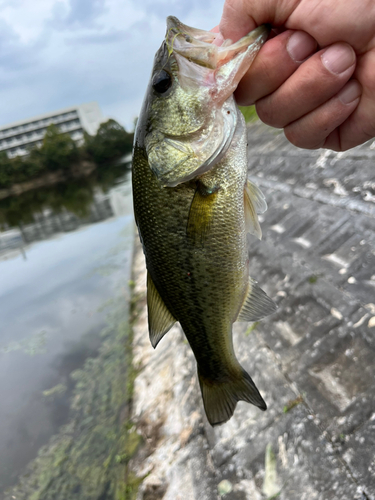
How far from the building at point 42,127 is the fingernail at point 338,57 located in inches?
3334

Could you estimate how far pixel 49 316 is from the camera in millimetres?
8617

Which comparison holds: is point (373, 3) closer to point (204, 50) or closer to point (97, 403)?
point (204, 50)

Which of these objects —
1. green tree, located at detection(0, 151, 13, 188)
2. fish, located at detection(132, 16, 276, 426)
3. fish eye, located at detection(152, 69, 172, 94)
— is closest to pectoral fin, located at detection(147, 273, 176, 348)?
fish, located at detection(132, 16, 276, 426)

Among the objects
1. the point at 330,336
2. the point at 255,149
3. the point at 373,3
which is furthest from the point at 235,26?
the point at 255,149

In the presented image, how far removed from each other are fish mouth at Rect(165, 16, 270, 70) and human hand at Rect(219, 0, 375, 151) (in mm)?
57

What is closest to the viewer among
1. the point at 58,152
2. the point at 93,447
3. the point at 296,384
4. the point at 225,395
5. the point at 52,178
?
the point at 225,395

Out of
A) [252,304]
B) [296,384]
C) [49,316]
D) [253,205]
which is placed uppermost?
[253,205]

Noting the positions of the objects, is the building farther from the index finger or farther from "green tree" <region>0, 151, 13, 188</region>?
the index finger

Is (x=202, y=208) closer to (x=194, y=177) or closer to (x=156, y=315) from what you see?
(x=194, y=177)

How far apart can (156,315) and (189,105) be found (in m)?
1.11

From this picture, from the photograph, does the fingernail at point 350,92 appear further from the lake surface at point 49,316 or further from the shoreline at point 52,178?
the shoreline at point 52,178

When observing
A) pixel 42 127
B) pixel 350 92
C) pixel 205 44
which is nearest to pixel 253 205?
pixel 350 92

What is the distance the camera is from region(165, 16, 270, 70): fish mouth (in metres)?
1.47

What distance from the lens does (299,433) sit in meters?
2.56
